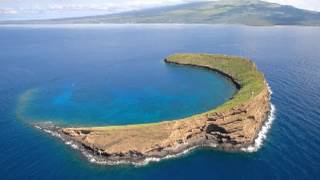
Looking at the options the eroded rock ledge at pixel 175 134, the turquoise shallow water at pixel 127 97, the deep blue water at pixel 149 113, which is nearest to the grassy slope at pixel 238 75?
the eroded rock ledge at pixel 175 134

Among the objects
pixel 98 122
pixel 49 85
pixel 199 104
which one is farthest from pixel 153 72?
pixel 98 122

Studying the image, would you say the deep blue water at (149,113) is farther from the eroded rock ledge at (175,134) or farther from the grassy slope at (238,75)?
the grassy slope at (238,75)

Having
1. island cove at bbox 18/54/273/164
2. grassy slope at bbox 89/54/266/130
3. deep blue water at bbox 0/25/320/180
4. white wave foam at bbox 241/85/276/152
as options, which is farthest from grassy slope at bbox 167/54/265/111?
white wave foam at bbox 241/85/276/152

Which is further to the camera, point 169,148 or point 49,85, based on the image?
point 49,85

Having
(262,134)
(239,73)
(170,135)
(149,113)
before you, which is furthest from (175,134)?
(239,73)

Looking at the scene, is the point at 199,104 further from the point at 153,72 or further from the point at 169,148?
the point at 153,72

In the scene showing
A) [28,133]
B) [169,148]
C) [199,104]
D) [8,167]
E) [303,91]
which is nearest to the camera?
[8,167]

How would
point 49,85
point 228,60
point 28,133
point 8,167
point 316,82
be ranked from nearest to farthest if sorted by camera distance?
point 8,167 < point 28,133 < point 316,82 < point 49,85 < point 228,60
